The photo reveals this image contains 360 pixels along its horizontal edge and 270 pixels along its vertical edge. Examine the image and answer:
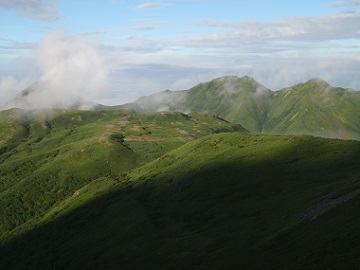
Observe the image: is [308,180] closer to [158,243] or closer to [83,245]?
[158,243]

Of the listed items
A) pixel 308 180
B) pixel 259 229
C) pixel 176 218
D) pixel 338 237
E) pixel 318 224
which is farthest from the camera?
pixel 176 218

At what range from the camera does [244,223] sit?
112938mm

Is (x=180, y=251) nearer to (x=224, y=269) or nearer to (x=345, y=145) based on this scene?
(x=224, y=269)

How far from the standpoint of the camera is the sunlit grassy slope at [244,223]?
7181cm

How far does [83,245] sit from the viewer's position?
168m

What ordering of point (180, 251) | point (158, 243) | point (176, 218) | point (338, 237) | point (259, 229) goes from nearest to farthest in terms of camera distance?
point (338, 237), point (259, 229), point (180, 251), point (158, 243), point (176, 218)

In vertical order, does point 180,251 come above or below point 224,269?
below

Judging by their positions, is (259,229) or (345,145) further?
(345,145)

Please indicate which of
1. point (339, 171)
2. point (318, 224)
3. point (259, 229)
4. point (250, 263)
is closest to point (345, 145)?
point (339, 171)

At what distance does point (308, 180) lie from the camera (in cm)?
14175

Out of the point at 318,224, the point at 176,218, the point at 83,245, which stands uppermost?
the point at 318,224

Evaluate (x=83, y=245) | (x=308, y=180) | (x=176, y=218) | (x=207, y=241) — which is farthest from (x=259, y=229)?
(x=83, y=245)

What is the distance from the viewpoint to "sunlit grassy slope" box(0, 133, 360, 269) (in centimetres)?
7181

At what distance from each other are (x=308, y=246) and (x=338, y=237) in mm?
5339
